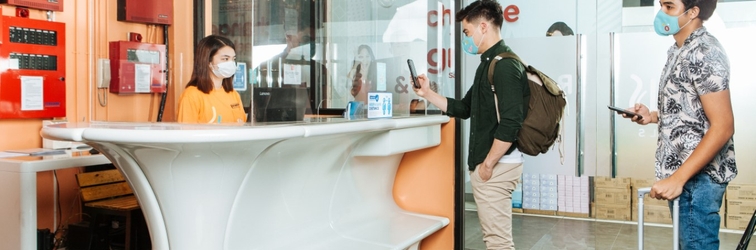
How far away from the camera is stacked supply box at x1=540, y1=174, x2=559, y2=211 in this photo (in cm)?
488

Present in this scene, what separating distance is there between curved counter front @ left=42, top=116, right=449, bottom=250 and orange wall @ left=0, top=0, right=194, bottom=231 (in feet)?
2.16

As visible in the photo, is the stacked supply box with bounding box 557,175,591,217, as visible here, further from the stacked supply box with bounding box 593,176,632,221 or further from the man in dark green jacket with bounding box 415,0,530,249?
the man in dark green jacket with bounding box 415,0,530,249

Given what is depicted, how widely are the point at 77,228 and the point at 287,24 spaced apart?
1715mm

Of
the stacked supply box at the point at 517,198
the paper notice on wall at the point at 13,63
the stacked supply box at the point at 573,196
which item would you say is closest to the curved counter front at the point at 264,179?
the paper notice on wall at the point at 13,63

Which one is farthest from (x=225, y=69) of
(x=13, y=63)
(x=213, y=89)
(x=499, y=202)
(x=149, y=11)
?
(x=13, y=63)

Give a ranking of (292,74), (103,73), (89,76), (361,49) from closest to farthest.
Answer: (292,74), (103,73), (361,49), (89,76)

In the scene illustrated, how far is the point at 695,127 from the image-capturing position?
2178mm

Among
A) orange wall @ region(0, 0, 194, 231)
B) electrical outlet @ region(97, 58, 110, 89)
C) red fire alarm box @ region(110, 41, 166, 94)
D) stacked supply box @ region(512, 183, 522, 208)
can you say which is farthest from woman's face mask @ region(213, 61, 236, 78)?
stacked supply box @ region(512, 183, 522, 208)

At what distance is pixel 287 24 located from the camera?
3016 millimetres

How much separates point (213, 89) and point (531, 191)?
2.96m

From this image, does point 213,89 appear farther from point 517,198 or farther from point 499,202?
point 517,198

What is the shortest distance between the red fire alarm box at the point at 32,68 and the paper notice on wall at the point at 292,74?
1.55m

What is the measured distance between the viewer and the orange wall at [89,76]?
10.0 ft

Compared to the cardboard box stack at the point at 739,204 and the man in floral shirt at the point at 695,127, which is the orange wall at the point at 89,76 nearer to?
the man in floral shirt at the point at 695,127
